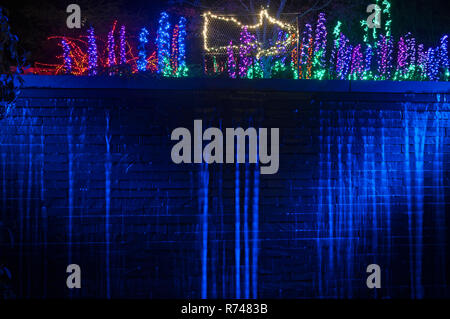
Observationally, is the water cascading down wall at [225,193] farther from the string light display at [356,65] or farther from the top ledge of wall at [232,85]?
the string light display at [356,65]

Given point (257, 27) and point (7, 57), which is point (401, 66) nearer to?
point (257, 27)

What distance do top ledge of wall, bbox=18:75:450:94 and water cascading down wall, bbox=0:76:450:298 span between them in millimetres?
12

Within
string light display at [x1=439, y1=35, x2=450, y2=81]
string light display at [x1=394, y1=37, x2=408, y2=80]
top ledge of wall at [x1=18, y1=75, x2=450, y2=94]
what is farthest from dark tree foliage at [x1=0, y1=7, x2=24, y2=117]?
string light display at [x1=439, y1=35, x2=450, y2=81]

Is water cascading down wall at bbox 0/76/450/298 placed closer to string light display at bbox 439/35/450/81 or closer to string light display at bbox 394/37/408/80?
string light display at bbox 439/35/450/81

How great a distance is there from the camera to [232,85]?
17.8 ft

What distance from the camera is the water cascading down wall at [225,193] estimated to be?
5.25 metres

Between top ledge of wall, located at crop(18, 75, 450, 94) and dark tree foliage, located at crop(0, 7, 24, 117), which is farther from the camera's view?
top ledge of wall, located at crop(18, 75, 450, 94)

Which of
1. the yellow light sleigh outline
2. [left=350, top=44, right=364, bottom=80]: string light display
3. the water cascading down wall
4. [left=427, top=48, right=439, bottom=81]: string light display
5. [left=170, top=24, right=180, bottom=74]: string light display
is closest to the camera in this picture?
the water cascading down wall

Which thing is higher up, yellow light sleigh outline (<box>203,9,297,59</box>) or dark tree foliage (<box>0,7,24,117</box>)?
yellow light sleigh outline (<box>203,9,297,59</box>)

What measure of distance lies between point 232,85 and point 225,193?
4.05ft

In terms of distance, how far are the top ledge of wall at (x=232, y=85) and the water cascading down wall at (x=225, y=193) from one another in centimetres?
1

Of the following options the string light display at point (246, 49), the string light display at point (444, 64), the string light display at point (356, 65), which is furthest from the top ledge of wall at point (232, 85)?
the string light display at point (246, 49)

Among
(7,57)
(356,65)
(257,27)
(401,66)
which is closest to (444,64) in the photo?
(401,66)

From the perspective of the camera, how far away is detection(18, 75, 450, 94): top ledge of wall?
529 cm
